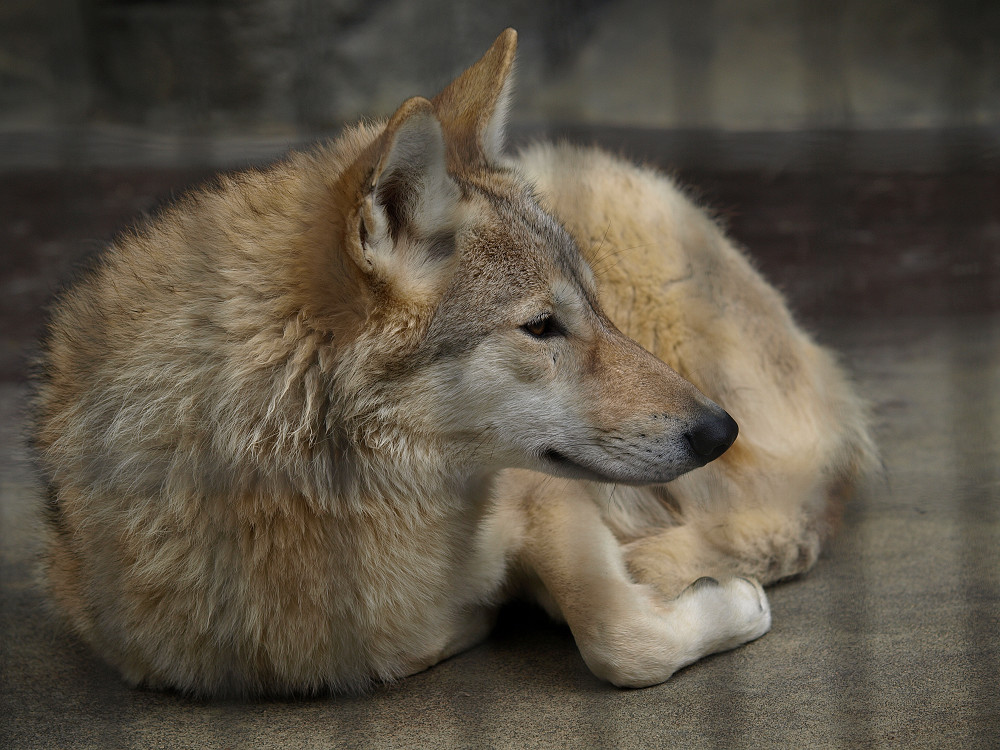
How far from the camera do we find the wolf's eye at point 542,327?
85.6 inches

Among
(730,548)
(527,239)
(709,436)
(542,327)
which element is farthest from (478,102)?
(730,548)

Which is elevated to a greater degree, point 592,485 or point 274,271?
point 274,271

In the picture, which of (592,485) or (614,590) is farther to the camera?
(592,485)

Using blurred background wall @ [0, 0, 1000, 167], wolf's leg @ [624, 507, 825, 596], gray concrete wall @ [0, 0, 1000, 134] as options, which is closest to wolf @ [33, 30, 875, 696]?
wolf's leg @ [624, 507, 825, 596]

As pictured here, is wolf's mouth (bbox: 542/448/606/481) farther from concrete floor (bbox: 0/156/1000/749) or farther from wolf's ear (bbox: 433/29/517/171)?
wolf's ear (bbox: 433/29/517/171)

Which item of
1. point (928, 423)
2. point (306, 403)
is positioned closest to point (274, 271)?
point (306, 403)

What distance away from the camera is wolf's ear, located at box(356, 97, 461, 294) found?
1895mm

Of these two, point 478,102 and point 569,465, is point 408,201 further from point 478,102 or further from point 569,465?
point 569,465

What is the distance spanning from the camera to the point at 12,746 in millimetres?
2111

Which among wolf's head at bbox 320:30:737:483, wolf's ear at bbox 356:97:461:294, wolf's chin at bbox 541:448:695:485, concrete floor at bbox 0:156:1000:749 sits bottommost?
concrete floor at bbox 0:156:1000:749

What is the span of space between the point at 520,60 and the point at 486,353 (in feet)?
19.8

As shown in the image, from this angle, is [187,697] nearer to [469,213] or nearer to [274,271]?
[274,271]

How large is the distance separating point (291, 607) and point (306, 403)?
50 centimetres

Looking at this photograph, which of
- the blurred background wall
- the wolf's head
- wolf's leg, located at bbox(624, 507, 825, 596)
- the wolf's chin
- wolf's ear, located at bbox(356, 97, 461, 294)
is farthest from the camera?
the blurred background wall
